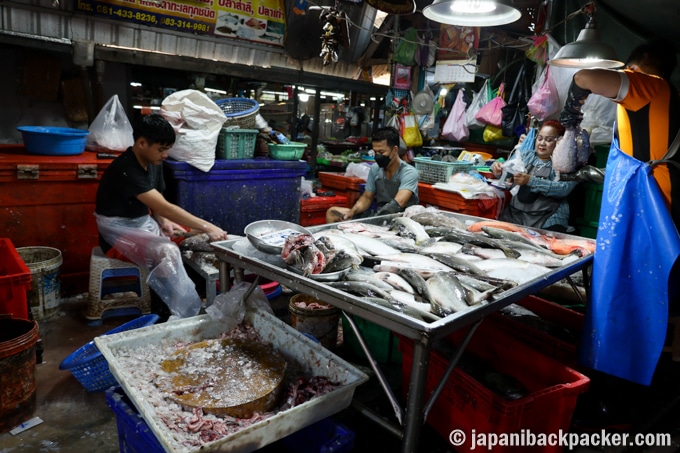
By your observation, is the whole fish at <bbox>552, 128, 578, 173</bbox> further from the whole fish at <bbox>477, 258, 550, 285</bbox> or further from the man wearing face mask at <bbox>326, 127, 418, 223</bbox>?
the whole fish at <bbox>477, 258, 550, 285</bbox>

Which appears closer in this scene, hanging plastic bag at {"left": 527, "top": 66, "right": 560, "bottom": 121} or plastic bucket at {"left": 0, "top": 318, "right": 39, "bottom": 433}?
plastic bucket at {"left": 0, "top": 318, "right": 39, "bottom": 433}

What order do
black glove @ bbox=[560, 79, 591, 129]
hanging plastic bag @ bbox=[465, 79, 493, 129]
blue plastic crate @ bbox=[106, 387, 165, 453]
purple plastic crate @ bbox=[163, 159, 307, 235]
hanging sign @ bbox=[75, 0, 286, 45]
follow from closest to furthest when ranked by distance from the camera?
blue plastic crate @ bbox=[106, 387, 165, 453], purple plastic crate @ bbox=[163, 159, 307, 235], black glove @ bbox=[560, 79, 591, 129], hanging sign @ bbox=[75, 0, 286, 45], hanging plastic bag @ bbox=[465, 79, 493, 129]

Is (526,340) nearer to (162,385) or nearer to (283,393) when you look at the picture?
(283,393)

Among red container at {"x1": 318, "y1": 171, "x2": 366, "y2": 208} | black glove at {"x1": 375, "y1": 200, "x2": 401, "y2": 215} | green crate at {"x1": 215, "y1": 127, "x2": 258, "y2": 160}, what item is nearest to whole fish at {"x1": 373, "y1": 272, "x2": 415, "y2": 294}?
black glove at {"x1": 375, "y1": 200, "x2": 401, "y2": 215}

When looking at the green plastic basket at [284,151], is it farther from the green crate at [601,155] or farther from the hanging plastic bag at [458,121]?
the hanging plastic bag at [458,121]

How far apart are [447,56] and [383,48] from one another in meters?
1.80

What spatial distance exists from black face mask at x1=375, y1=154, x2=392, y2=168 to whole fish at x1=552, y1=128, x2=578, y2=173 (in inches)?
75.3

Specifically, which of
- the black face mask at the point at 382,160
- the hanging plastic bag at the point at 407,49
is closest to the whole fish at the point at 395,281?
the black face mask at the point at 382,160

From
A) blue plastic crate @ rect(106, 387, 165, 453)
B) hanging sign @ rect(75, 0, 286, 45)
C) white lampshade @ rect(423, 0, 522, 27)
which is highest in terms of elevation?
hanging sign @ rect(75, 0, 286, 45)

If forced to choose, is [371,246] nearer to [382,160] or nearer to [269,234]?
[269,234]

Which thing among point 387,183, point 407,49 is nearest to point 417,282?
point 387,183

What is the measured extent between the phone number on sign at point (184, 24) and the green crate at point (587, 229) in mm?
6177

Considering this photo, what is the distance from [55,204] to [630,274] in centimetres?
511

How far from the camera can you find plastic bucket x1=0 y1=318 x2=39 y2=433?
266 centimetres
